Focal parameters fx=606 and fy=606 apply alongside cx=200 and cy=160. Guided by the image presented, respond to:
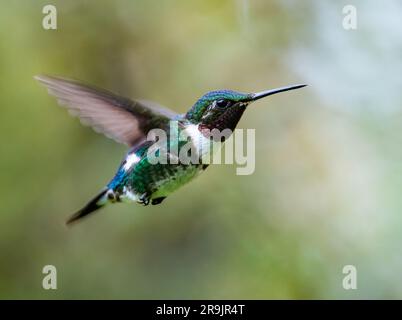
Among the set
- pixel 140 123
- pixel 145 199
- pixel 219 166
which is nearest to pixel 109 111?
pixel 140 123

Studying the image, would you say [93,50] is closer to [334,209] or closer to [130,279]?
[130,279]

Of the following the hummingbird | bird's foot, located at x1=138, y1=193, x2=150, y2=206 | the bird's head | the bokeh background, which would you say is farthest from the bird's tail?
the bokeh background

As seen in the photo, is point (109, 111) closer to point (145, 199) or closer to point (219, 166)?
point (145, 199)

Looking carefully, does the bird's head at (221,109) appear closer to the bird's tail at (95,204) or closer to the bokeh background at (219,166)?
the bird's tail at (95,204)

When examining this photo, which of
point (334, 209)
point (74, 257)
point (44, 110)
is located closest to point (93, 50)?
point (44, 110)

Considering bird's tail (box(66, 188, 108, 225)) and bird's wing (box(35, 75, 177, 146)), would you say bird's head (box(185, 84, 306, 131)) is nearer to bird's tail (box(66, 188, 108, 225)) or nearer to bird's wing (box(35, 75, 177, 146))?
bird's wing (box(35, 75, 177, 146))

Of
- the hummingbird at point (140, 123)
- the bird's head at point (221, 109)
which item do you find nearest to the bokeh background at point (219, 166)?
the hummingbird at point (140, 123)

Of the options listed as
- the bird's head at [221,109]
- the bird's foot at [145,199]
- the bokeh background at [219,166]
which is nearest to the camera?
the bird's head at [221,109]
